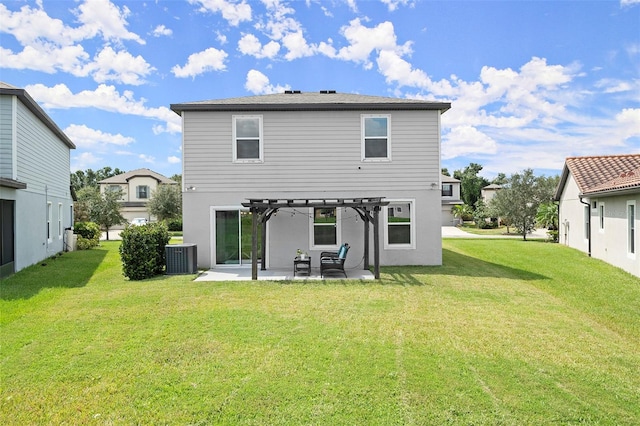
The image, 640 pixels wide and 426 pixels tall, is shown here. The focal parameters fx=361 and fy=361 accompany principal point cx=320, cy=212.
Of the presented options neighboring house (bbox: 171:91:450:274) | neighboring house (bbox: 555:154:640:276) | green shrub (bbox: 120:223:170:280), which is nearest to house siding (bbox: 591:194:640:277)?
neighboring house (bbox: 555:154:640:276)

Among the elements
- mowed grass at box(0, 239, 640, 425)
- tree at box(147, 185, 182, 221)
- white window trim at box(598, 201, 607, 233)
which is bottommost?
mowed grass at box(0, 239, 640, 425)

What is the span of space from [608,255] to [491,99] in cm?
1060

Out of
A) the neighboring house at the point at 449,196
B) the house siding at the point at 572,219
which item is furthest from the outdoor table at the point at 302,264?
the neighboring house at the point at 449,196

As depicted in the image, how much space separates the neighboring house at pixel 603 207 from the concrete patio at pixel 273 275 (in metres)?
8.48

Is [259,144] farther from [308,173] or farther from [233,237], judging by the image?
[233,237]

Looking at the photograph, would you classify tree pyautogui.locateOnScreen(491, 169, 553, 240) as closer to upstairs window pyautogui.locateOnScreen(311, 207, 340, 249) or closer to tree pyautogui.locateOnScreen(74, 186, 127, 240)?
upstairs window pyautogui.locateOnScreen(311, 207, 340, 249)

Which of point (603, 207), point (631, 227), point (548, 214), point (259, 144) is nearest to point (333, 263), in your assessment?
point (259, 144)

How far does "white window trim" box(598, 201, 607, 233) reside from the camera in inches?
563

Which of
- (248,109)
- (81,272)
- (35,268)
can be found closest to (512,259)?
(248,109)

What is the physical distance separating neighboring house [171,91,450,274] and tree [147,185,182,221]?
23261 mm

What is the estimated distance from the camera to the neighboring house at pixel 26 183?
10.8 metres

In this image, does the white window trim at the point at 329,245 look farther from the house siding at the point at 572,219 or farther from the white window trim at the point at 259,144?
the house siding at the point at 572,219

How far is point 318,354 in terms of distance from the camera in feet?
16.1

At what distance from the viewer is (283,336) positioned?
5629 millimetres
